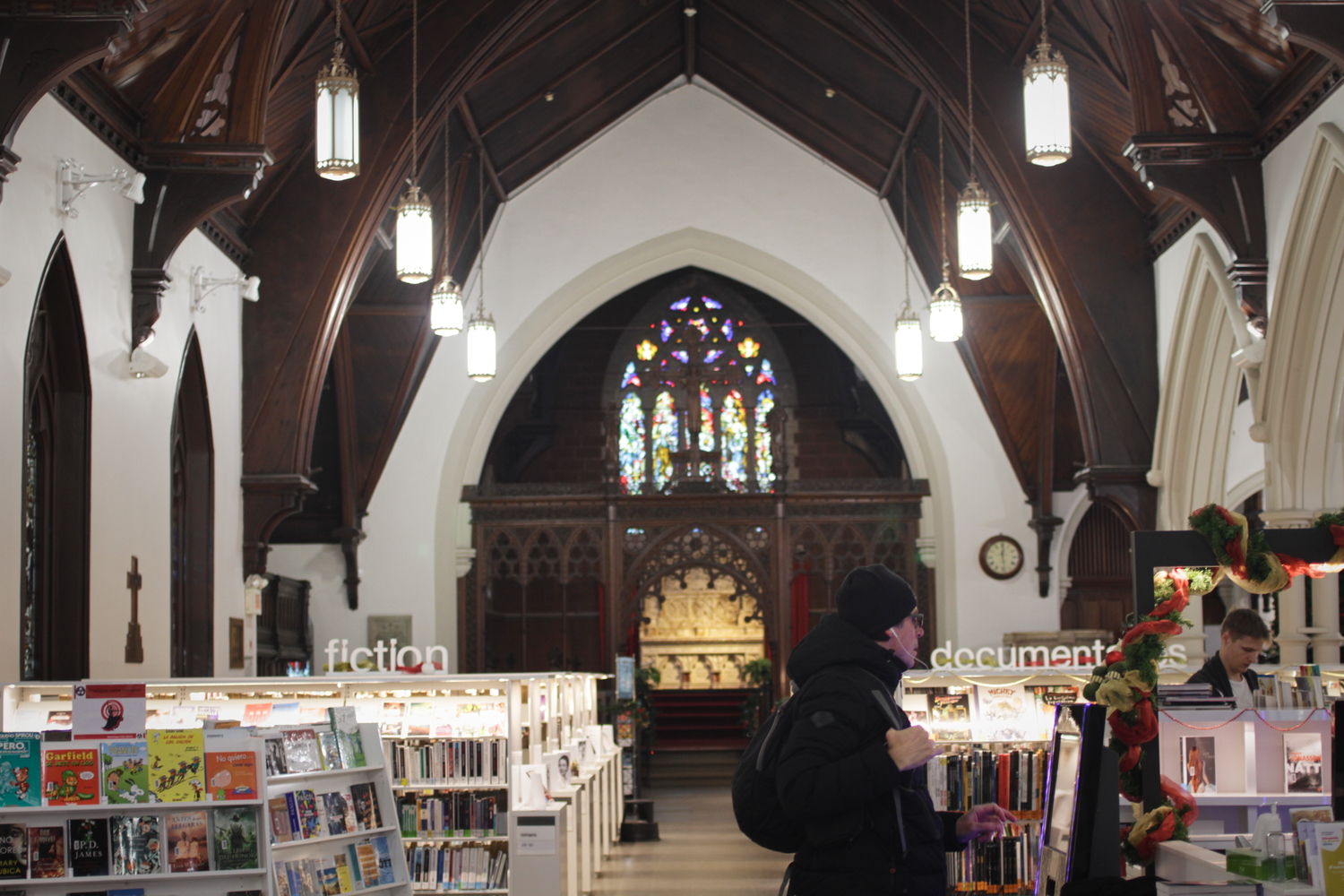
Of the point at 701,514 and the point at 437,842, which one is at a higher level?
the point at 701,514

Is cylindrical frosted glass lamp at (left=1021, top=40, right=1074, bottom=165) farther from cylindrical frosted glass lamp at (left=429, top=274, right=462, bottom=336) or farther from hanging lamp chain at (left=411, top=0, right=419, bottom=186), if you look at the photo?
hanging lamp chain at (left=411, top=0, right=419, bottom=186)

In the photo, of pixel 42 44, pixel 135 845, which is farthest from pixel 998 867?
pixel 42 44

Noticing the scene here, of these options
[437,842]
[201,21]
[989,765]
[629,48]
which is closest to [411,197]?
[201,21]

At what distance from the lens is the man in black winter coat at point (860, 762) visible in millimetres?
3014

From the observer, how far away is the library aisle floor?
8.45 m

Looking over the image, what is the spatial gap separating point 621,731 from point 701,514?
11.4 ft

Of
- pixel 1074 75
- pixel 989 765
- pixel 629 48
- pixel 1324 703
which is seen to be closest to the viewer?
pixel 1324 703

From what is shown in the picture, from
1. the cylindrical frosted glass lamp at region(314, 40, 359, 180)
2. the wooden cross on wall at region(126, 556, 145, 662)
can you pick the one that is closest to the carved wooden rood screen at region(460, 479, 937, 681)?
the wooden cross on wall at region(126, 556, 145, 662)

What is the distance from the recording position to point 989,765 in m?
6.95

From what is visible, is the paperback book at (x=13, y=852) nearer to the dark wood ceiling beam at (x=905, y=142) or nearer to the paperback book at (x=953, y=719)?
the paperback book at (x=953, y=719)

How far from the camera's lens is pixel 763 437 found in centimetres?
1853

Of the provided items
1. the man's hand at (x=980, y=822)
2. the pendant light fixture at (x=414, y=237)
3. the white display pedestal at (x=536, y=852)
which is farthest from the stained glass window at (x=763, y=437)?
the man's hand at (x=980, y=822)

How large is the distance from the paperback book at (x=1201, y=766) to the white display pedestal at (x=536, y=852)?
120 inches

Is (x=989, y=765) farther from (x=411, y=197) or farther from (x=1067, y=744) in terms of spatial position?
(x=411, y=197)
